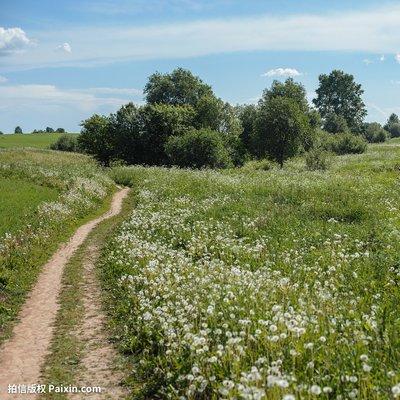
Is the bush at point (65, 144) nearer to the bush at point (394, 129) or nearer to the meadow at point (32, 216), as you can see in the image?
the meadow at point (32, 216)

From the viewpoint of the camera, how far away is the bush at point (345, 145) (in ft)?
242

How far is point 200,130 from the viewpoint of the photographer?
191 ft

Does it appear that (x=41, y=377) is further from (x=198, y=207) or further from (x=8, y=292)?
(x=198, y=207)

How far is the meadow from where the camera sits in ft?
50.1

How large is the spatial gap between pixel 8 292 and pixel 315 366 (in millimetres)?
10448

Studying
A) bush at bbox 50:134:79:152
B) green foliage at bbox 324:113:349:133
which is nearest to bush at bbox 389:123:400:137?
green foliage at bbox 324:113:349:133

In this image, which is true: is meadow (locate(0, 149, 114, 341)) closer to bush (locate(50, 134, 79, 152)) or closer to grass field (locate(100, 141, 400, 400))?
grass field (locate(100, 141, 400, 400))

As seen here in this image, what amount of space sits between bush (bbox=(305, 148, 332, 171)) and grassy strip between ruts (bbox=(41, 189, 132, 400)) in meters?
33.3

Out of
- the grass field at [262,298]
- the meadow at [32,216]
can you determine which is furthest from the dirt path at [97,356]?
the meadow at [32,216]

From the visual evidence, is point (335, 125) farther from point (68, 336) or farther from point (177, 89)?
point (68, 336)

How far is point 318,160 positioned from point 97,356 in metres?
40.7

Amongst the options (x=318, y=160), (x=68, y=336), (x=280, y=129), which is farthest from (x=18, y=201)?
(x=280, y=129)

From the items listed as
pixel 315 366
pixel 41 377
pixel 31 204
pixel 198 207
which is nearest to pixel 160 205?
pixel 198 207

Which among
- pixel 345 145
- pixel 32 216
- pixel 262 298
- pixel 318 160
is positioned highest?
pixel 32 216
